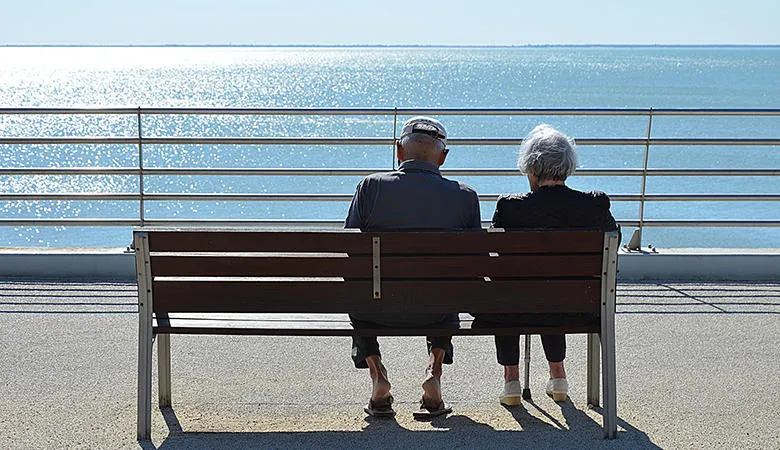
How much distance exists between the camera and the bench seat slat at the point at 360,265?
4.19m

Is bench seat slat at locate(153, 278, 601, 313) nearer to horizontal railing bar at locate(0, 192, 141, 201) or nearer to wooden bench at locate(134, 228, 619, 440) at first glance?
wooden bench at locate(134, 228, 619, 440)

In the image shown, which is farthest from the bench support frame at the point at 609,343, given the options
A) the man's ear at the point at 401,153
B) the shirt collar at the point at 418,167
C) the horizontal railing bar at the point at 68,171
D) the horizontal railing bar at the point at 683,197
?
the horizontal railing bar at the point at 68,171

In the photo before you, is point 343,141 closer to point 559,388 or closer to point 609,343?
point 559,388

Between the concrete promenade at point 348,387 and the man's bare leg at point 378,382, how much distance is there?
93 millimetres

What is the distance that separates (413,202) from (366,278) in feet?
1.40

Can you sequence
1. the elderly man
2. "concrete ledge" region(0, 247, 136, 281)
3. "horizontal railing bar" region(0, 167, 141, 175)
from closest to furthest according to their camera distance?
the elderly man → "concrete ledge" region(0, 247, 136, 281) → "horizontal railing bar" region(0, 167, 141, 175)

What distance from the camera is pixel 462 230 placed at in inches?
166

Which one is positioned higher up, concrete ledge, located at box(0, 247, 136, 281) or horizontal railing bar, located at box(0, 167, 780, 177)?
horizontal railing bar, located at box(0, 167, 780, 177)

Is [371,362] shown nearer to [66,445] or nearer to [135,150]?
[66,445]

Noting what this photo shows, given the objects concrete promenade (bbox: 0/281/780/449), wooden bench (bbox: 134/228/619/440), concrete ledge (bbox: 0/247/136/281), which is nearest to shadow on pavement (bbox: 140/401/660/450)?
concrete promenade (bbox: 0/281/780/449)

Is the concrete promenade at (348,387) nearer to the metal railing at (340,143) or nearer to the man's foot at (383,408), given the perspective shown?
the man's foot at (383,408)

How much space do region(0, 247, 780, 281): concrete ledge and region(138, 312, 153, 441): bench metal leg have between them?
306 centimetres

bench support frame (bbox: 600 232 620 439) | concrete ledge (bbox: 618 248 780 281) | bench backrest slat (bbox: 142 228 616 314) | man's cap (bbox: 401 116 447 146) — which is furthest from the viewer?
concrete ledge (bbox: 618 248 780 281)

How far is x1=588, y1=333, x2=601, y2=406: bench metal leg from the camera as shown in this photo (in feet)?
15.6
